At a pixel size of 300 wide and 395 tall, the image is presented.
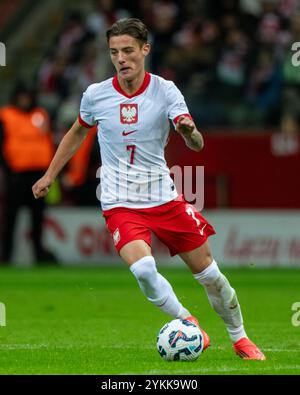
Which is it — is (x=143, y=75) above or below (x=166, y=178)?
above

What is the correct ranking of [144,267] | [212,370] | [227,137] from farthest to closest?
[227,137] < [144,267] < [212,370]

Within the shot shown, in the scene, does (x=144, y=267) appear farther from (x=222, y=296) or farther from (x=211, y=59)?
(x=211, y=59)

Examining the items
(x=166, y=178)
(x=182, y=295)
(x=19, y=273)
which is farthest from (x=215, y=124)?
(x=166, y=178)

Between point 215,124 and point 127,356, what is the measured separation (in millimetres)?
10639

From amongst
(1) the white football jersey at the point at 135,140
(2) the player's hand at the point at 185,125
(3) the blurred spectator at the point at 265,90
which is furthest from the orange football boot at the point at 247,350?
(3) the blurred spectator at the point at 265,90

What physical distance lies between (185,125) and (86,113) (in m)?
1.11

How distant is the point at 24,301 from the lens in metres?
13.6

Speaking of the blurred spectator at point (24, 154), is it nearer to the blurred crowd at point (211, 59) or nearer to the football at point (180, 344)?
the blurred crowd at point (211, 59)

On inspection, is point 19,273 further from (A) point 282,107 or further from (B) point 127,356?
(B) point 127,356

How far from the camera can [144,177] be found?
8828mm

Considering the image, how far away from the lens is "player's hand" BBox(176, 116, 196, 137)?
26.5 feet

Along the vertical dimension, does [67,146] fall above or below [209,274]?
above

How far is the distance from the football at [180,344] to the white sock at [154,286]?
195 millimetres

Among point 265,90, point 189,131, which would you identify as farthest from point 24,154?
point 189,131
